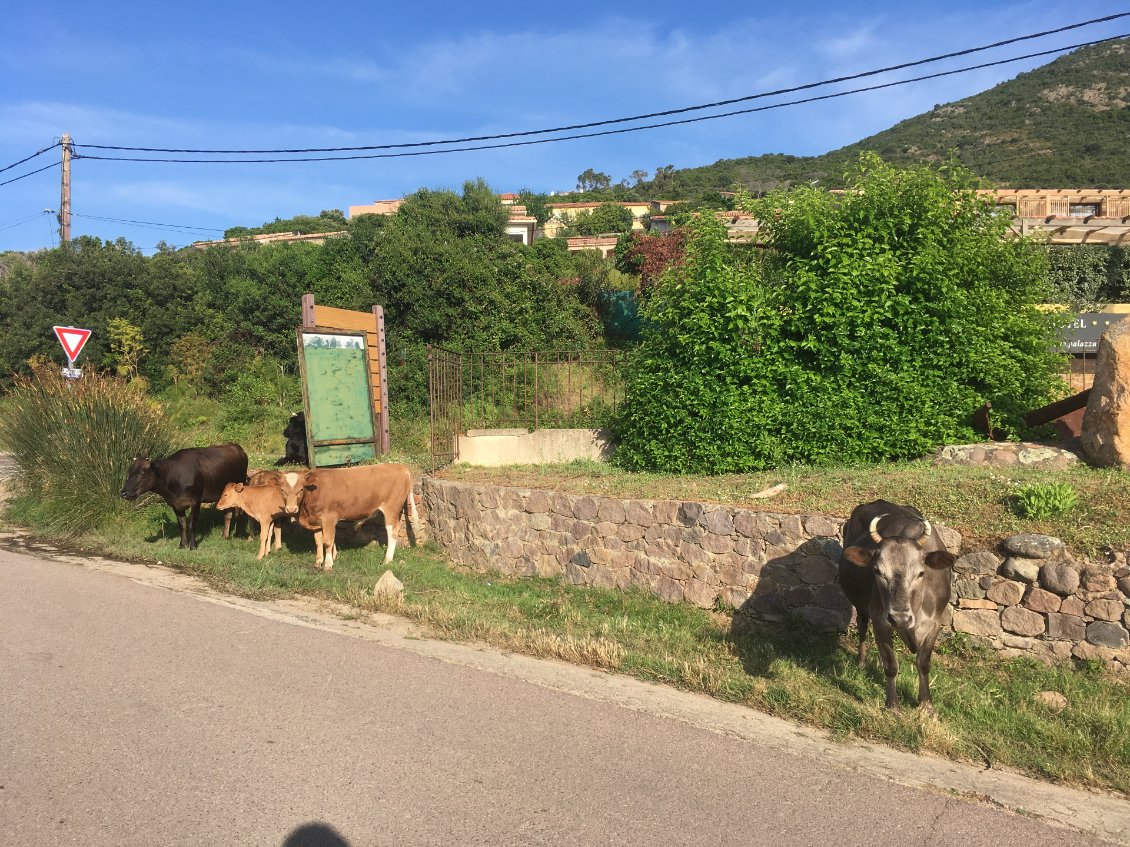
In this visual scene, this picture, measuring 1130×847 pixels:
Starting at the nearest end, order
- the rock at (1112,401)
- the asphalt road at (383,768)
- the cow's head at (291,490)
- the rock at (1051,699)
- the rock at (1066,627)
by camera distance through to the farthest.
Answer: the asphalt road at (383,768) → the rock at (1051,699) → the rock at (1066,627) → the rock at (1112,401) → the cow's head at (291,490)

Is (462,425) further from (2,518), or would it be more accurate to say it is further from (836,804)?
(836,804)

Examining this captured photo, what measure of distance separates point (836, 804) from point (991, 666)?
2.78 meters

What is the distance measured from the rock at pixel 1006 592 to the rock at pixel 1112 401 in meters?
2.56

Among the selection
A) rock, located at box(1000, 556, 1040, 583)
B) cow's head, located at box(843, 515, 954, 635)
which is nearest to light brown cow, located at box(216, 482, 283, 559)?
cow's head, located at box(843, 515, 954, 635)

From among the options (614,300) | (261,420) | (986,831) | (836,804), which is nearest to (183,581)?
(836,804)

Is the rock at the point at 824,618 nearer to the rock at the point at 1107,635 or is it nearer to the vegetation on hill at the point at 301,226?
the rock at the point at 1107,635

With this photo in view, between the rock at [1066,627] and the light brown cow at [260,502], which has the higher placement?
the light brown cow at [260,502]

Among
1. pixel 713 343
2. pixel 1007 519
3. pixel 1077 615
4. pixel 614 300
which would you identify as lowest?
pixel 1077 615

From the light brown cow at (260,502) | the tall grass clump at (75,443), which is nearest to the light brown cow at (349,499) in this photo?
the light brown cow at (260,502)

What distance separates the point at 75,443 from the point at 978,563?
463 inches

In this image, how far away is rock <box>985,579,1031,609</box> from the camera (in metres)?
6.49

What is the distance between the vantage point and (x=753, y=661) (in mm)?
6625

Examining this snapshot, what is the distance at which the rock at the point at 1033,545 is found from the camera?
6.40 metres

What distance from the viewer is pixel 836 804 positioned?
169 inches
